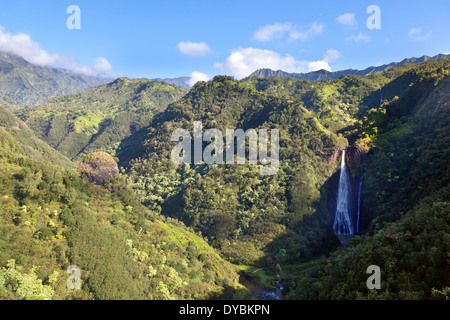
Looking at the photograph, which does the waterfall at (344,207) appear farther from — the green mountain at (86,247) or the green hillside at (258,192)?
the green mountain at (86,247)

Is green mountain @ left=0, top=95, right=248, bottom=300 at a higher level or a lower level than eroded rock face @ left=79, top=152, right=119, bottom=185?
lower

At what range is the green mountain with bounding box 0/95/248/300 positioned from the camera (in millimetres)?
33781

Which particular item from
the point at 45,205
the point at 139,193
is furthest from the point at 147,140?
the point at 45,205

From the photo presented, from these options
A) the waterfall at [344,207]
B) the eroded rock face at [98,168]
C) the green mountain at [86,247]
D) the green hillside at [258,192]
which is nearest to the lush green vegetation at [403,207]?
the waterfall at [344,207]

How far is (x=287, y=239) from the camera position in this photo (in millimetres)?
75125

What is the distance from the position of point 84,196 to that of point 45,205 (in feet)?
35.0

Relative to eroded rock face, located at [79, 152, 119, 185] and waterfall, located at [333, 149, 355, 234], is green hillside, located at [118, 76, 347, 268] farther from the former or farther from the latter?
eroded rock face, located at [79, 152, 119, 185]

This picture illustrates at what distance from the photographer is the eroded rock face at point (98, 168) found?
59.9 metres

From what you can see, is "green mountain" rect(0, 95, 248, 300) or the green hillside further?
the green hillside

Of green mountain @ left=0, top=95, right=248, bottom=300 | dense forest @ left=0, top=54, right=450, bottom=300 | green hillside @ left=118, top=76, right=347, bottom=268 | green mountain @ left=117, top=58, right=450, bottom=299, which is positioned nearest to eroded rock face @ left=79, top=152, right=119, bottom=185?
dense forest @ left=0, top=54, right=450, bottom=300

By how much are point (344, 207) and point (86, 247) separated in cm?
7511

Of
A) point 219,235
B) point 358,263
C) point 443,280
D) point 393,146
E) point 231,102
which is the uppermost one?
point 231,102

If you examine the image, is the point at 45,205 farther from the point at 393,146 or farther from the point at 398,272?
the point at 393,146

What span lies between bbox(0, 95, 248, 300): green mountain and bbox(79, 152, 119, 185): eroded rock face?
2236 millimetres
